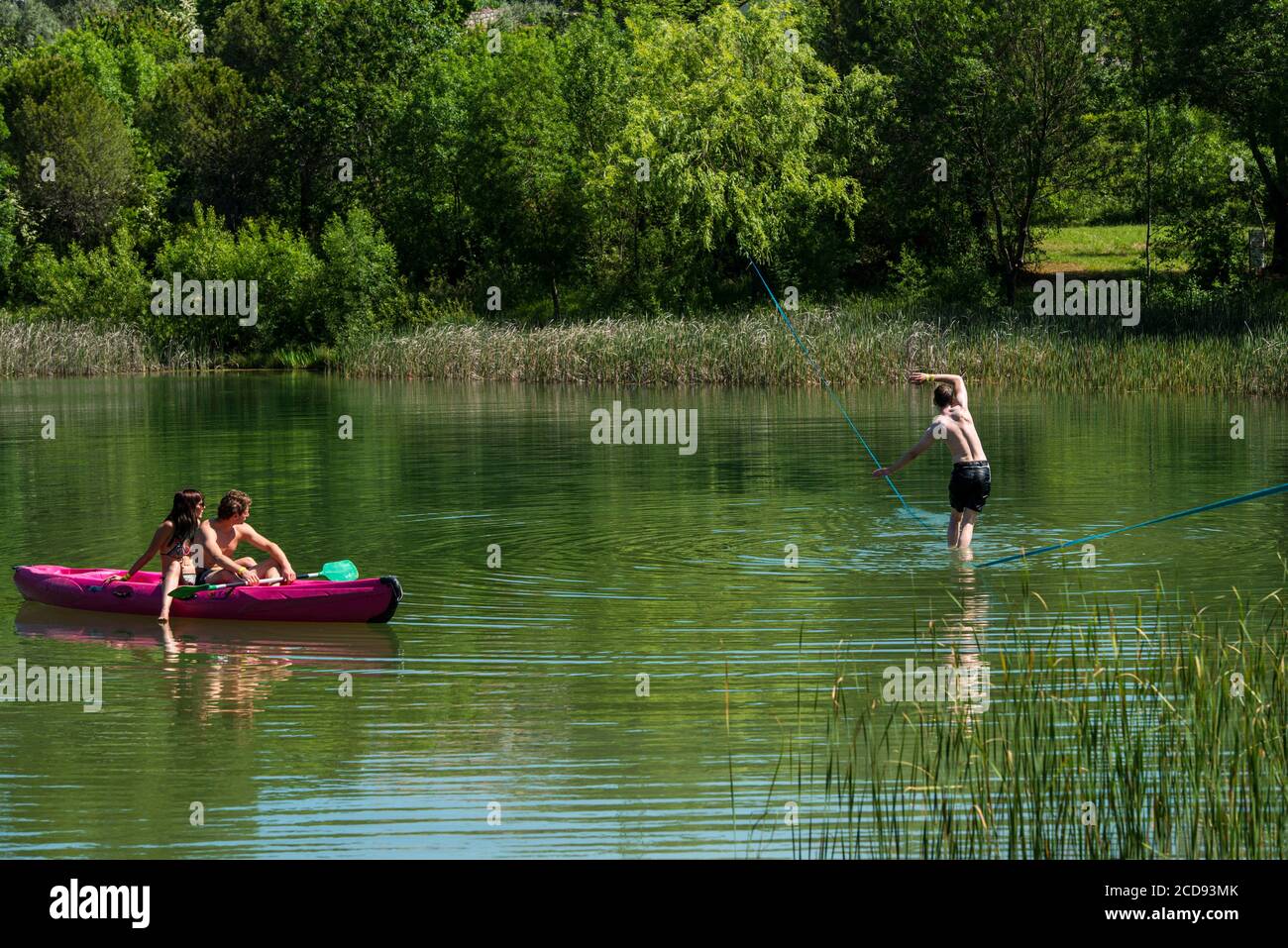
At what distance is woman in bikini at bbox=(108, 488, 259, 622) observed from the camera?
52.5 feet

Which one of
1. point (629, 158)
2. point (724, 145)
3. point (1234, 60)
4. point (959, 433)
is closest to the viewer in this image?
point (959, 433)

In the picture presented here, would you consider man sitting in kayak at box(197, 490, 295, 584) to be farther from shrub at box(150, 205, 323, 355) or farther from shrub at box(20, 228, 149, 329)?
shrub at box(150, 205, 323, 355)

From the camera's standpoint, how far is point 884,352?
4675 centimetres

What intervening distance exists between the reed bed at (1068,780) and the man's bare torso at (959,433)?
6.89m

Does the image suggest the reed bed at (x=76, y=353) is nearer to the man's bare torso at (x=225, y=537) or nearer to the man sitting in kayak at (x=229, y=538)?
the man's bare torso at (x=225, y=537)

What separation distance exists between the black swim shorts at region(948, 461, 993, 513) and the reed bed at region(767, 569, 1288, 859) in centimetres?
696

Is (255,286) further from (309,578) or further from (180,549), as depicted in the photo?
(309,578)

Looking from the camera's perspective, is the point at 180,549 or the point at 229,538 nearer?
the point at 180,549

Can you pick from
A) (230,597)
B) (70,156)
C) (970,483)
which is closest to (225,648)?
(230,597)

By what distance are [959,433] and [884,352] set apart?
28870 millimetres

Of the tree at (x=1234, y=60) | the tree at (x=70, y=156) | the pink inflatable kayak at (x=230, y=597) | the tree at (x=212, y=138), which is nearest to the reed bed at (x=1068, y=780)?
the pink inflatable kayak at (x=230, y=597)

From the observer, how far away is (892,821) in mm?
8562

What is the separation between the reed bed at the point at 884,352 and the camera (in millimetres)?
42500
